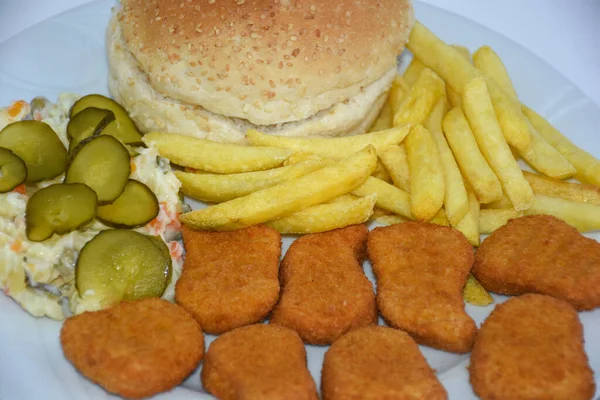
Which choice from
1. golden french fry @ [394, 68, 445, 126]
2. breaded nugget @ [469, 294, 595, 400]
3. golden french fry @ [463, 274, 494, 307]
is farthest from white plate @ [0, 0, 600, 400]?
golden french fry @ [394, 68, 445, 126]

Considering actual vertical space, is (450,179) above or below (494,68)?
below

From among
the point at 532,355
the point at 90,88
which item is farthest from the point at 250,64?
the point at 532,355

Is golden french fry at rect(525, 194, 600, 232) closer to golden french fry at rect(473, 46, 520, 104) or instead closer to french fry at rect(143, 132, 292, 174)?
golden french fry at rect(473, 46, 520, 104)

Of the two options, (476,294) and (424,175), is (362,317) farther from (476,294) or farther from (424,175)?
(424,175)

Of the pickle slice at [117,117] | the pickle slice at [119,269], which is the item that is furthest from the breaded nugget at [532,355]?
the pickle slice at [117,117]

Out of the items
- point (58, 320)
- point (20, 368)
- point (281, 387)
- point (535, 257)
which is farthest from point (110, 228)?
point (535, 257)

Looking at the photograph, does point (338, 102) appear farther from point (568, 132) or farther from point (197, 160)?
point (568, 132)

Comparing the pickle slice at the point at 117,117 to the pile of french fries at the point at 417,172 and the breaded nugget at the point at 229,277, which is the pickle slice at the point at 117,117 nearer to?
the pile of french fries at the point at 417,172
